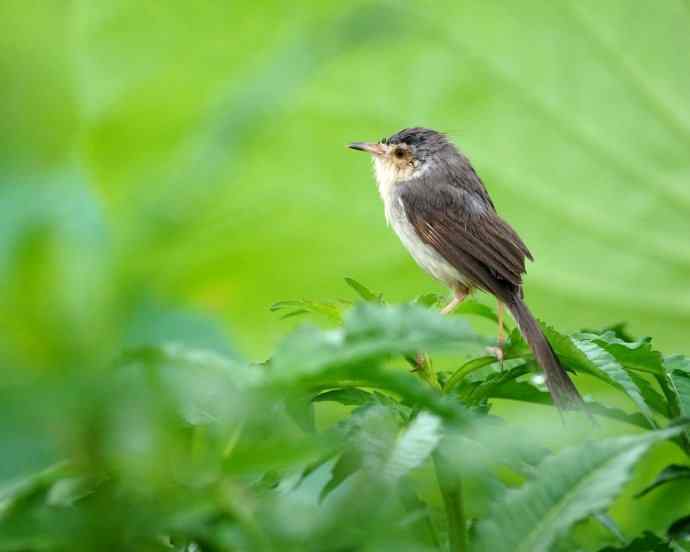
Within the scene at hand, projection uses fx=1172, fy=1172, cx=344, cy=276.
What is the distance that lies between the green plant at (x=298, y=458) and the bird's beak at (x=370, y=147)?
7.70ft

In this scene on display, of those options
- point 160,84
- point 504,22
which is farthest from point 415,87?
point 160,84

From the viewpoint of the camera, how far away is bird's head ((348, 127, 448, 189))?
342cm

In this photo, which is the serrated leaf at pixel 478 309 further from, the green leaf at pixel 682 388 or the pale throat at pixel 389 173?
the pale throat at pixel 389 173

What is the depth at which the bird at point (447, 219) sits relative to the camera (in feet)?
8.66

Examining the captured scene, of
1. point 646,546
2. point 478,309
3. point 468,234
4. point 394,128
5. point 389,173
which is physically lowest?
point 646,546

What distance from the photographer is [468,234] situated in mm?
2842

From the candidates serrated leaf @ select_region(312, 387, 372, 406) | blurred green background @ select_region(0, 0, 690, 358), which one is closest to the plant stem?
serrated leaf @ select_region(312, 387, 372, 406)

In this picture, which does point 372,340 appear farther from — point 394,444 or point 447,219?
point 447,219

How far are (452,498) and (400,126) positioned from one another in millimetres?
2605

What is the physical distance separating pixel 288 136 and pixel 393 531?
263 cm

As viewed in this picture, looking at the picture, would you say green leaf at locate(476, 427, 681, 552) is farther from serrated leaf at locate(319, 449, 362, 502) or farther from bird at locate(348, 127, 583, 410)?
bird at locate(348, 127, 583, 410)

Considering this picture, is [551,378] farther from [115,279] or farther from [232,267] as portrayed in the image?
[232,267]

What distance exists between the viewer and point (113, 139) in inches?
109

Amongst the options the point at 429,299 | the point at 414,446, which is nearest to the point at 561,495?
the point at 414,446
